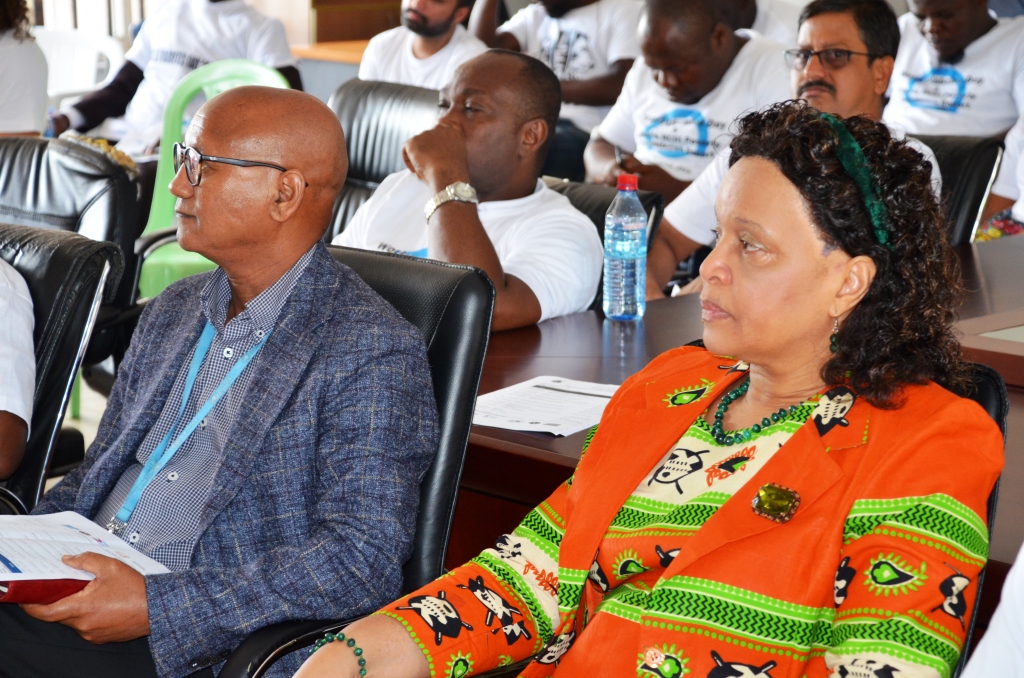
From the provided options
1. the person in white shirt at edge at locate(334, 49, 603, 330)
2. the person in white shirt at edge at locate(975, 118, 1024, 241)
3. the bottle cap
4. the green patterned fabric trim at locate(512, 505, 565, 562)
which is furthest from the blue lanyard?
the person in white shirt at edge at locate(975, 118, 1024, 241)

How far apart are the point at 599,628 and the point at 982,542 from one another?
408 mm

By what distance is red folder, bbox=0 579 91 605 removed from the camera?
126cm

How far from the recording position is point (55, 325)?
1.97 m

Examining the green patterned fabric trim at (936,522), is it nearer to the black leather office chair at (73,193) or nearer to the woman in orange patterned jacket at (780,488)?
the woman in orange patterned jacket at (780,488)

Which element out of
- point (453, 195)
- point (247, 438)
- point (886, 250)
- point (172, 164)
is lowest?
point (172, 164)

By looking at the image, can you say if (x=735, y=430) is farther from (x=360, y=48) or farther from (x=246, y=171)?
(x=360, y=48)

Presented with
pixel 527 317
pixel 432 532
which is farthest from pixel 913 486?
pixel 527 317

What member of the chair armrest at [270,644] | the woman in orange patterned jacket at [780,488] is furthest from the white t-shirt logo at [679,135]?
the chair armrest at [270,644]

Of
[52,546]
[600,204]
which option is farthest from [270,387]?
[600,204]

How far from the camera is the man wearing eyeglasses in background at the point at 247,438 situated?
4.50ft

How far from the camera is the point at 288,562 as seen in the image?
4.53ft

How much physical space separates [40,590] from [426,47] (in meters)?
3.56

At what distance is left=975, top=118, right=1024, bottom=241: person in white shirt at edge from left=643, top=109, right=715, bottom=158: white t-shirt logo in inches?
39.2

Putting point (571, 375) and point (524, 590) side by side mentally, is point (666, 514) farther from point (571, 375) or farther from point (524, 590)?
point (571, 375)
